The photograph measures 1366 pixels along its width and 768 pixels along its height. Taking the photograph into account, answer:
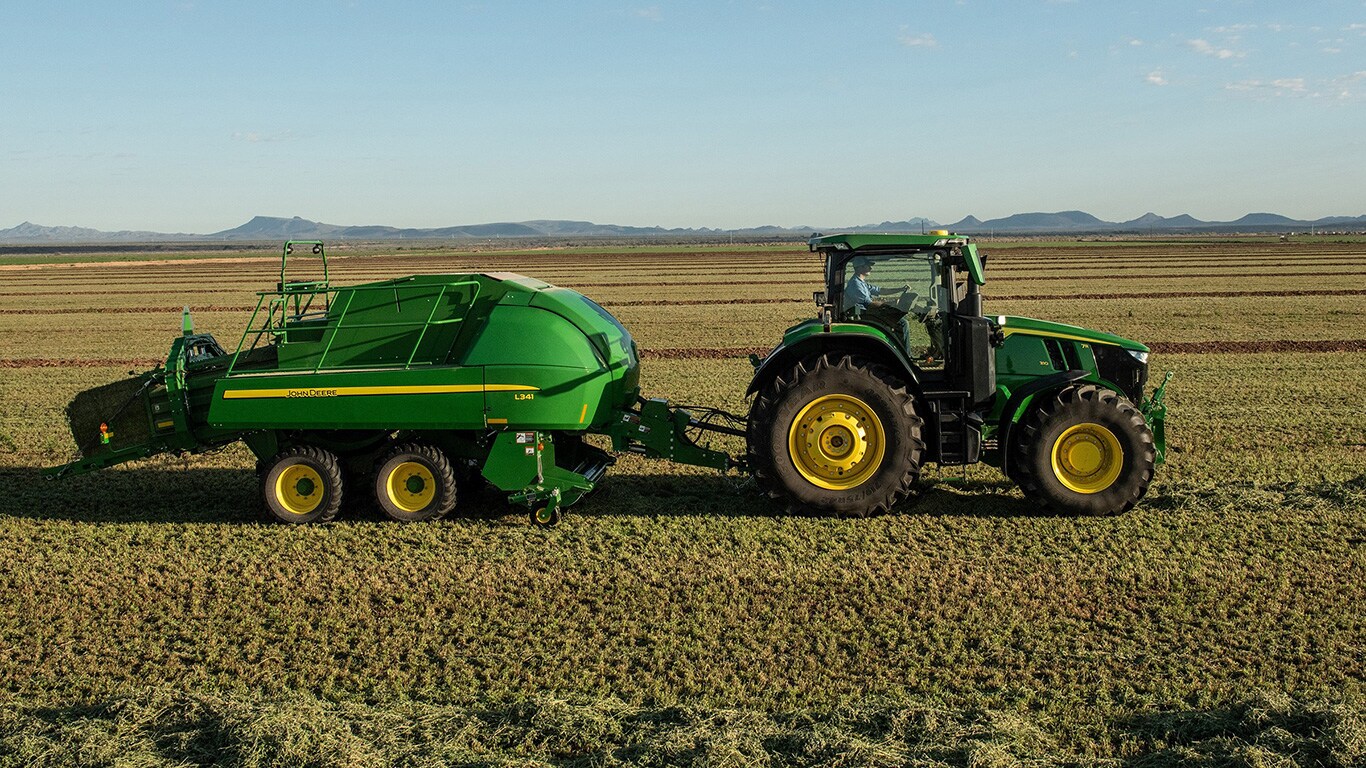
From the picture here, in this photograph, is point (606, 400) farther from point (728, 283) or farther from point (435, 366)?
point (728, 283)

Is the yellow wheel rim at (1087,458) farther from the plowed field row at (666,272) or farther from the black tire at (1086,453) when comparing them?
the plowed field row at (666,272)

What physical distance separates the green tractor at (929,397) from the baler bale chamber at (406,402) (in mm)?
935

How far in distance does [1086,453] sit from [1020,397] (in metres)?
0.69

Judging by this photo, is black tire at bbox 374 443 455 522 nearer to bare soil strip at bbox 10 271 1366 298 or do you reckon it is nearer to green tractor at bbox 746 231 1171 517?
green tractor at bbox 746 231 1171 517

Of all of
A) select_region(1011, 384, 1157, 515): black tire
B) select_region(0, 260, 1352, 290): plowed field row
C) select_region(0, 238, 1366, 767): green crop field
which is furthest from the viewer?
select_region(0, 260, 1352, 290): plowed field row

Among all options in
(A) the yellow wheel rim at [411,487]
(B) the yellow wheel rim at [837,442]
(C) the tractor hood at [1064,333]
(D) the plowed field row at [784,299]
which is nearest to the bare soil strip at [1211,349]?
(C) the tractor hood at [1064,333]

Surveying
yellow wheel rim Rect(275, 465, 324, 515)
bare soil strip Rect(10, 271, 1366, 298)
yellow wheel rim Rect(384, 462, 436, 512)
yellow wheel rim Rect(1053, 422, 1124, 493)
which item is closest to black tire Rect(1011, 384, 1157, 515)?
yellow wheel rim Rect(1053, 422, 1124, 493)

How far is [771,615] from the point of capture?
21.6 feet

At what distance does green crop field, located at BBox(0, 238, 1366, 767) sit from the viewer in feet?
16.4

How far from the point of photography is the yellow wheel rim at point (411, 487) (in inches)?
344

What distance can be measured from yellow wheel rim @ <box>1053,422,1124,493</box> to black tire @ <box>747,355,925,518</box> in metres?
1.18

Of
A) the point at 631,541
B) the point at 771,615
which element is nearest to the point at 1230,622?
the point at 771,615


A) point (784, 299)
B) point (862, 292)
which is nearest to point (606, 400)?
point (862, 292)

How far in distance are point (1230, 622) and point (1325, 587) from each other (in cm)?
108
